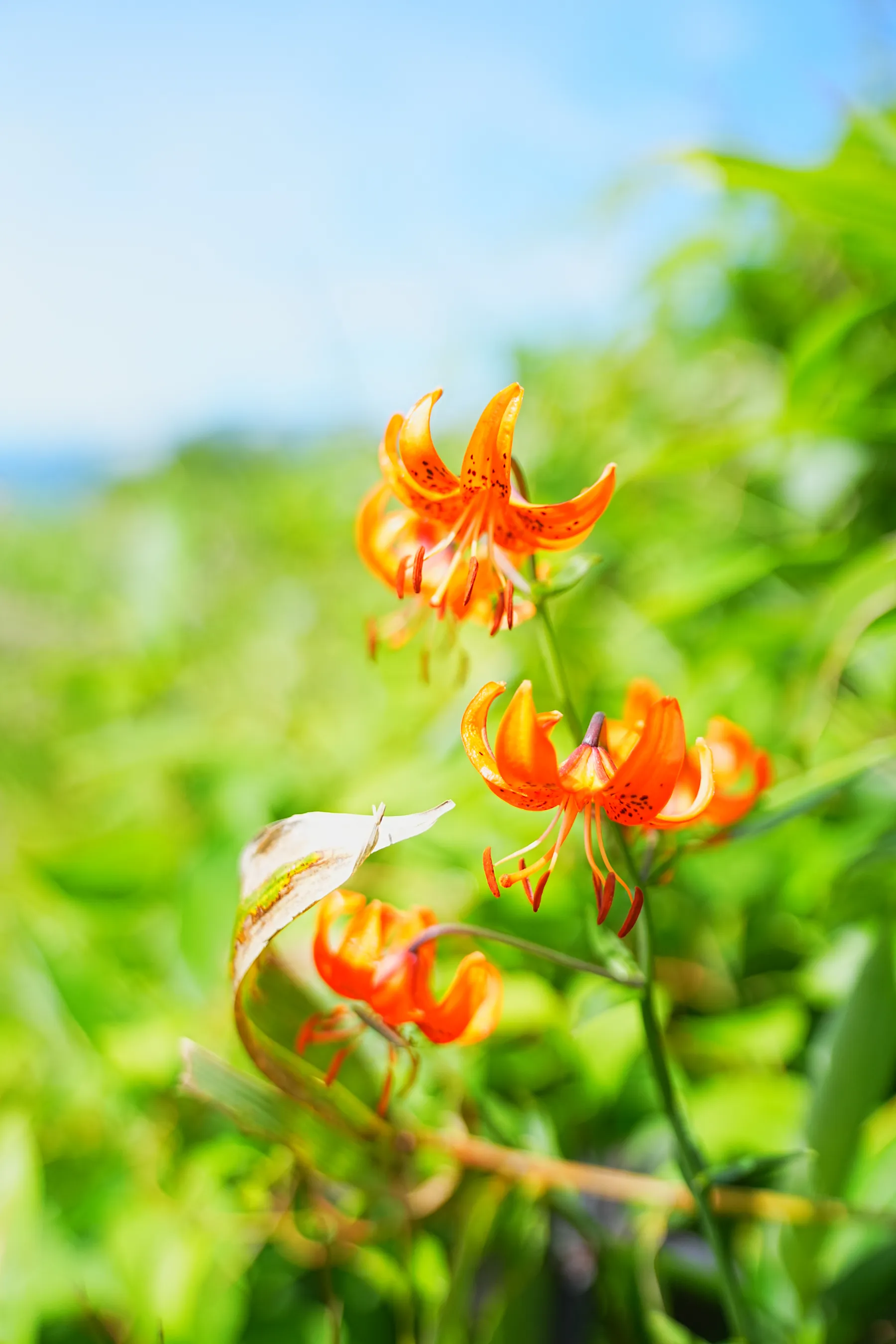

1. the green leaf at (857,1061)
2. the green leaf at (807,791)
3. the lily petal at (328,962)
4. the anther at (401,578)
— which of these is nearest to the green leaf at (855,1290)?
the green leaf at (857,1061)

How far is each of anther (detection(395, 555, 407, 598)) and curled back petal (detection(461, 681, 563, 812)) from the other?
9 centimetres

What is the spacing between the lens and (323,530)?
5.71 ft

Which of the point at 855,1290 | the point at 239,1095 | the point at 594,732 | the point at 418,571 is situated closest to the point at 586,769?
the point at 594,732

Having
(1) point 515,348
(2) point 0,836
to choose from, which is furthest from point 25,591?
(1) point 515,348

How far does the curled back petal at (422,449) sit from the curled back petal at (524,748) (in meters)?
0.11

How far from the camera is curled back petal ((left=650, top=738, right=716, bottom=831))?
0.33m

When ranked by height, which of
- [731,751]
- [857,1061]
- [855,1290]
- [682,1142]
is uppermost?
[731,751]

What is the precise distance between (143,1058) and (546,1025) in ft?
1.04

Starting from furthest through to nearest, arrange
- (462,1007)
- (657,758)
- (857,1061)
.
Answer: (857,1061) < (462,1007) < (657,758)

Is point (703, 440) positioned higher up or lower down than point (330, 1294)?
higher up

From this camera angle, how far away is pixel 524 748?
325mm

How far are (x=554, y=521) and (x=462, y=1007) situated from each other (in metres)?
0.22

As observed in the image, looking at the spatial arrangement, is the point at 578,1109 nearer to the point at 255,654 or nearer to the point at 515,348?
the point at 255,654

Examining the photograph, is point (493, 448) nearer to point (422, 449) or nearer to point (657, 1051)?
point (422, 449)
